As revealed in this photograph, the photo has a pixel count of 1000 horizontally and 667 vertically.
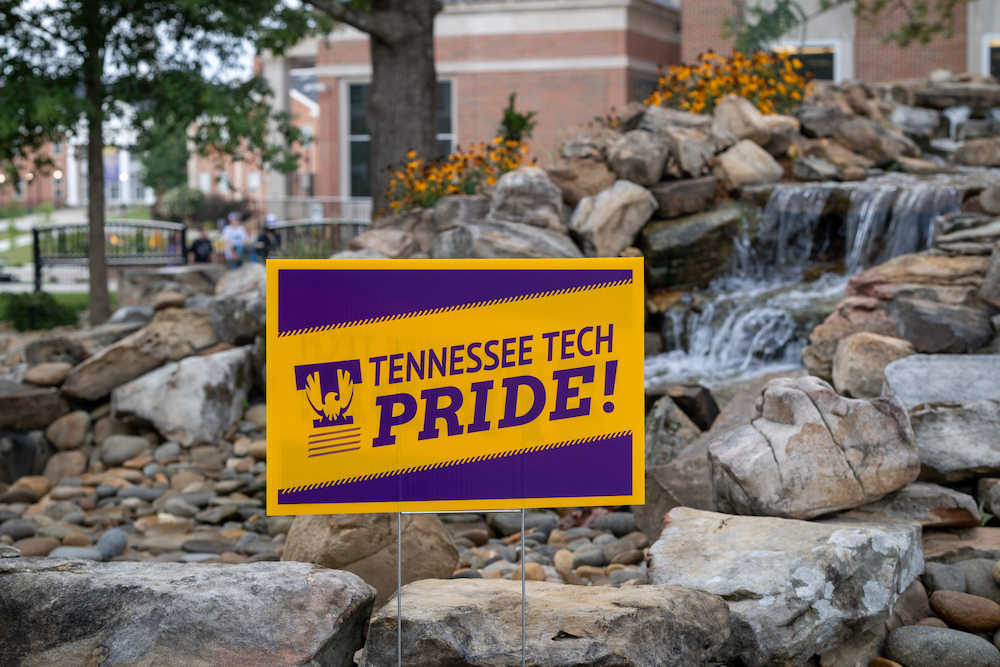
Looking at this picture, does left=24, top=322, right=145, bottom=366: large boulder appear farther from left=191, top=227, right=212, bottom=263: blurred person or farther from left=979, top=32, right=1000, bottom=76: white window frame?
left=979, top=32, right=1000, bottom=76: white window frame

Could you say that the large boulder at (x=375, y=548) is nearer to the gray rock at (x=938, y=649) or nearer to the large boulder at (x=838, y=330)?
A: the gray rock at (x=938, y=649)

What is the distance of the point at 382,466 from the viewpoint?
9.85 feet

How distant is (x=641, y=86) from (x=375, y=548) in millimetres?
27464

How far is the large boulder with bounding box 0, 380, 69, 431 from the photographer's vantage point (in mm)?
8258

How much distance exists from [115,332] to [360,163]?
2141 centimetres

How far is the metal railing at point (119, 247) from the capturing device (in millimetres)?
17984

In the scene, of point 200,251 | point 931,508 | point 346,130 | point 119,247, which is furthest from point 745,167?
point 346,130

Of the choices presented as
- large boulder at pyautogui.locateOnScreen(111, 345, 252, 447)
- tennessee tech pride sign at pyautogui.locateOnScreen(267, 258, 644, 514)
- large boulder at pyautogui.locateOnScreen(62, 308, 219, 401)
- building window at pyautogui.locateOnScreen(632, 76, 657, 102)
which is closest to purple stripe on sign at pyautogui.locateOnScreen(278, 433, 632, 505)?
tennessee tech pride sign at pyautogui.locateOnScreen(267, 258, 644, 514)

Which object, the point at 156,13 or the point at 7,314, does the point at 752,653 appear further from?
the point at 7,314

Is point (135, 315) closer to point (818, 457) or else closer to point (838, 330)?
point (838, 330)

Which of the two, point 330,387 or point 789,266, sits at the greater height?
point 789,266

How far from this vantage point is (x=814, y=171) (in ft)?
36.7

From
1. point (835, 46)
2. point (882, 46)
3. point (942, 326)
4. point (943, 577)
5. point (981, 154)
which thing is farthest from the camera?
point (835, 46)

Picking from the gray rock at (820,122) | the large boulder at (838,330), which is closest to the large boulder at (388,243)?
the large boulder at (838,330)
